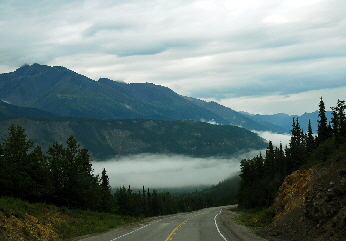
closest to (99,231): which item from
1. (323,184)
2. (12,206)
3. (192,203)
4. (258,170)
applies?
(12,206)

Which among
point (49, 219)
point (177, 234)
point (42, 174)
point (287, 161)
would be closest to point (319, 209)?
point (177, 234)

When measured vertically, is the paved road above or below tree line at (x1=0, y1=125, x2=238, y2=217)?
below

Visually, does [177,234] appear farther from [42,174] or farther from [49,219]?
[42,174]

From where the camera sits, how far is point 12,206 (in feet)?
100

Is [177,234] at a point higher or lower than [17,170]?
lower

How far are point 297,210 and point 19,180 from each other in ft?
96.3

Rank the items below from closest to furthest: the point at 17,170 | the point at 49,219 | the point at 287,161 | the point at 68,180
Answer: the point at 49,219 → the point at 17,170 → the point at 68,180 → the point at 287,161

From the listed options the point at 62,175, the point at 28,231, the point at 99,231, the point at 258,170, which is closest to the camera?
the point at 28,231

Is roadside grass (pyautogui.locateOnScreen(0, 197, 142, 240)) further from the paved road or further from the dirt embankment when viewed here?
the dirt embankment

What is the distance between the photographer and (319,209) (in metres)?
25.8

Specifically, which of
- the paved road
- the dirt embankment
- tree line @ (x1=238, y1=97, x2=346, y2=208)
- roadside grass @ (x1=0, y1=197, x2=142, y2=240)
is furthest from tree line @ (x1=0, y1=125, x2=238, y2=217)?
tree line @ (x1=238, y1=97, x2=346, y2=208)

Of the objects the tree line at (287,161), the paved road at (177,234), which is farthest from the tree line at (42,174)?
the tree line at (287,161)

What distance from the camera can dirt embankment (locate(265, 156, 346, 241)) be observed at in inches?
904

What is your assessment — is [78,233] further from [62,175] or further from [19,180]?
[62,175]
